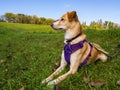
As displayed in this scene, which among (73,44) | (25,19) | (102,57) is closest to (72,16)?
(73,44)

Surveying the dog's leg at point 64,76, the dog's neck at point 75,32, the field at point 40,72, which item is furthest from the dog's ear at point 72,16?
the field at point 40,72

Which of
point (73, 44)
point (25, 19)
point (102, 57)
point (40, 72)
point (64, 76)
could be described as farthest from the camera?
point (25, 19)

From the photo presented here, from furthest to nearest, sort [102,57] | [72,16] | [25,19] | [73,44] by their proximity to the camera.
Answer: [25,19]
[102,57]
[73,44]
[72,16]

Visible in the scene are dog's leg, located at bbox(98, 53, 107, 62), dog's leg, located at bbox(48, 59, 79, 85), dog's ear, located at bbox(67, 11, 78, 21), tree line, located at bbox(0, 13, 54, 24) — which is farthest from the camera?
tree line, located at bbox(0, 13, 54, 24)

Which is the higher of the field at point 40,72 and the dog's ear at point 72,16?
the dog's ear at point 72,16

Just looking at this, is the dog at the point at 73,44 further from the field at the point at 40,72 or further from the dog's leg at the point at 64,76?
the field at the point at 40,72

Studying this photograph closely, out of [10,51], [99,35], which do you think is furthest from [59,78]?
[99,35]

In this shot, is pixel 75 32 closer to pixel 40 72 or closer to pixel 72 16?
pixel 72 16

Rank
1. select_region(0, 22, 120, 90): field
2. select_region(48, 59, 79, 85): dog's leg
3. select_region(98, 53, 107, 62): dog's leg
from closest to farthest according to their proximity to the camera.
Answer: select_region(0, 22, 120, 90): field
select_region(48, 59, 79, 85): dog's leg
select_region(98, 53, 107, 62): dog's leg

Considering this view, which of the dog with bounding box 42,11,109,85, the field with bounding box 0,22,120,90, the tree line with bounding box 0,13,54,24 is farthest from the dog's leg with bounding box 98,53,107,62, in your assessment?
the tree line with bounding box 0,13,54,24

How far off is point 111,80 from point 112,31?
633 centimetres

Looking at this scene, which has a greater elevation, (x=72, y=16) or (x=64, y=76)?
(x=72, y=16)

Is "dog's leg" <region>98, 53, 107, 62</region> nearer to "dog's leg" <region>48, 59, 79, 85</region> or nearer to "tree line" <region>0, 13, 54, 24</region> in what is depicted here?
"dog's leg" <region>48, 59, 79, 85</region>

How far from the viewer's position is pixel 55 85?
16.5 ft
